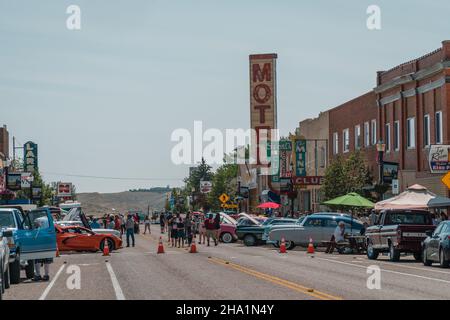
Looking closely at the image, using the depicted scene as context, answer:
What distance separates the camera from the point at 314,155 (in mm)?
81312

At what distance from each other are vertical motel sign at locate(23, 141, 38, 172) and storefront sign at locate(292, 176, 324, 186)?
4841 centimetres

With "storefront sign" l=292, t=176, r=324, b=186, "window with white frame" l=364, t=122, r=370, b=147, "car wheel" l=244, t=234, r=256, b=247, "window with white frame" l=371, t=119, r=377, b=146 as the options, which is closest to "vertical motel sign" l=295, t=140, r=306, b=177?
"storefront sign" l=292, t=176, r=324, b=186

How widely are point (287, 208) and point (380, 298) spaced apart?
7035 centimetres

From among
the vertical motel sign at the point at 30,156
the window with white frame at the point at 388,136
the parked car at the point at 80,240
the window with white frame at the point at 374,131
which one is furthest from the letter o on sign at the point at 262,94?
the parked car at the point at 80,240

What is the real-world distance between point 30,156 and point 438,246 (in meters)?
86.9

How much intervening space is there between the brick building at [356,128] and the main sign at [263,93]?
993 cm

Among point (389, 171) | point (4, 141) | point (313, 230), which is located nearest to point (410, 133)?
point (389, 171)

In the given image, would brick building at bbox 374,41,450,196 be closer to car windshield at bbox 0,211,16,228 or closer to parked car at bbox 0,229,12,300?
car windshield at bbox 0,211,16,228

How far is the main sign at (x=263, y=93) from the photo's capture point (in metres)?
85.5

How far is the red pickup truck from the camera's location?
114 ft

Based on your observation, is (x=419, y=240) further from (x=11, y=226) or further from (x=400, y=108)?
(x=400, y=108)

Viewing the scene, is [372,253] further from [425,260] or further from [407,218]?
[425,260]

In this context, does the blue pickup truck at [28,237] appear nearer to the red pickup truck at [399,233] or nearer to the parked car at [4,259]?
the parked car at [4,259]

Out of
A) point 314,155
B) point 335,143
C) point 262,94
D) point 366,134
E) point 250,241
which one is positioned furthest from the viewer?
point 262,94
